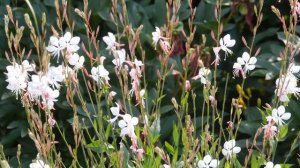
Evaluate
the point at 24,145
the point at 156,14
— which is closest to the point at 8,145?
the point at 24,145

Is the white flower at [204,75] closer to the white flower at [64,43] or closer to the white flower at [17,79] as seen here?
the white flower at [64,43]

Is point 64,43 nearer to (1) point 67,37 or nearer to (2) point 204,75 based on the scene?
(1) point 67,37

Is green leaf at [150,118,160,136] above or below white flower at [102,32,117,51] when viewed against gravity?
below

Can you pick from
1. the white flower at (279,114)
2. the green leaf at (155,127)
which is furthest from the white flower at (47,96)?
the white flower at (279,114)

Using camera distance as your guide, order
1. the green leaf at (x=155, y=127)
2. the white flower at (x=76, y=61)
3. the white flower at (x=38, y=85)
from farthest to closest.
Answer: the green leaf at (x=155, y=127)
the white flower at (x=76, y=61)
the white flower at (x=38, y=85)

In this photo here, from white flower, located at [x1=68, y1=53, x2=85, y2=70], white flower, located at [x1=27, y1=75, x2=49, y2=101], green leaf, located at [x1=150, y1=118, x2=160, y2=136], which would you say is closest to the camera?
white flower, located at [x1=27, y1=75, x2=49, y2=101]

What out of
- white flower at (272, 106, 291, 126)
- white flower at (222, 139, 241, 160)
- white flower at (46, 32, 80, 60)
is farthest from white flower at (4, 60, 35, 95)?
white flower at (272, 106, 291, 126)

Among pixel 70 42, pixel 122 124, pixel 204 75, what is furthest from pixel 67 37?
pixel 204 75

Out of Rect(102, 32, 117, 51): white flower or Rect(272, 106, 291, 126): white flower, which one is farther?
Rect(102, 32, 117, 51): white flower

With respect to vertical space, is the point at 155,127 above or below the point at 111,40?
below

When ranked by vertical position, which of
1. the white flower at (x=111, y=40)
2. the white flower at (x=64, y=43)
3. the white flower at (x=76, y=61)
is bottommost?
the white flower at (x=76, y=61)

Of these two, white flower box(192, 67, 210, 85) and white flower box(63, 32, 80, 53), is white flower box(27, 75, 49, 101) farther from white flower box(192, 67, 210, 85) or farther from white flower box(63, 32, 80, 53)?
white flower box(192, 67, 210, 85)
